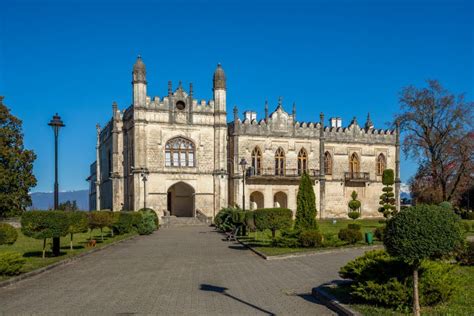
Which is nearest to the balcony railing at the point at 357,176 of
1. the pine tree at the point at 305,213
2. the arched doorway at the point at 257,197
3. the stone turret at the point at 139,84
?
the arched doorway at the point at 257,197

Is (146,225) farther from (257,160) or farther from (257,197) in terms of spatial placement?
(257,197)

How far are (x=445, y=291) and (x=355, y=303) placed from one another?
5.43 ft

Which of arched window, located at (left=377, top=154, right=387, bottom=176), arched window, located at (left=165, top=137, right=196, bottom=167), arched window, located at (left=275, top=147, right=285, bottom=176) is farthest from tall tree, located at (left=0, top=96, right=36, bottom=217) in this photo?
arched window, located at (left=377, top=154, right=387, bottom=176)

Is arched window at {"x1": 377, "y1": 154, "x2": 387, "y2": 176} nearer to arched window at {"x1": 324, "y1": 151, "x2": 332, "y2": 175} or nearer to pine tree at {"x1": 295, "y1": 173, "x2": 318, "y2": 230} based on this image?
arched window at {"x1": 324, "y1": 151, "x2": 332, "y2": 175}

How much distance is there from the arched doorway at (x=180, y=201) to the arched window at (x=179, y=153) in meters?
4.79

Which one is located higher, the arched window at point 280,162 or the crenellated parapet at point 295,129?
the crenellated parapet at point 295,129

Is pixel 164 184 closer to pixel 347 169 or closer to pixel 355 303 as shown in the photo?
pixel 347 169

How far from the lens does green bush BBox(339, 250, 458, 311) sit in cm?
902

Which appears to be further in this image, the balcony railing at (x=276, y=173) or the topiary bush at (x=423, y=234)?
the balcony railing at (x=276, y=173)

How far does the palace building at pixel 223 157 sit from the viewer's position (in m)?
44.7

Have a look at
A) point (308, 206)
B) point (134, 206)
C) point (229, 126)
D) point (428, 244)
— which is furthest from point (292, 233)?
point (229, 126)

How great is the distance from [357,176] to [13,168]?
32699 mm

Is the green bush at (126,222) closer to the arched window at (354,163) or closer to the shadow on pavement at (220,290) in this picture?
the shadow on pavement at (220,290)

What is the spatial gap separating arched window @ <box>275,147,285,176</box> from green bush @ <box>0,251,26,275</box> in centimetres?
3640
